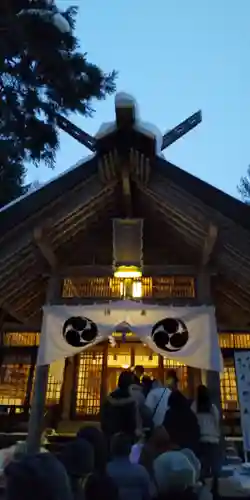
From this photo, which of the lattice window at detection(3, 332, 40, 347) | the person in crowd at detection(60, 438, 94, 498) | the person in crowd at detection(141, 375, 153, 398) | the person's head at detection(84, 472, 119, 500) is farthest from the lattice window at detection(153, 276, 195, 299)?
the person's head at detection(84, 472, 119, 500)

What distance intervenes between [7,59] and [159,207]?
5.89 meters

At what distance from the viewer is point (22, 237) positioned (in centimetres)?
693

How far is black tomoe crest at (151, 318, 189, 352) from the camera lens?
23.2ft

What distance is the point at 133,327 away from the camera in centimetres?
711

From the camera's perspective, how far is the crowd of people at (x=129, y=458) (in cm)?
186

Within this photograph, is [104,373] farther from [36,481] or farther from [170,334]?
[36,481]

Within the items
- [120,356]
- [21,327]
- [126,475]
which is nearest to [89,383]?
[120,356]

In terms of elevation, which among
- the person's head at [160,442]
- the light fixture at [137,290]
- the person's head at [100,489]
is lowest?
the person's head at [100,489]

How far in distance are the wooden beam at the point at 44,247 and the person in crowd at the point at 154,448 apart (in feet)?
11.6

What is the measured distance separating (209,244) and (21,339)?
5903 mm

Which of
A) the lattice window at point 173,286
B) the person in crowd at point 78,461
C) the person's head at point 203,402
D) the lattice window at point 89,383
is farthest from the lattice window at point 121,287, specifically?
the person in crowd at point 78,461

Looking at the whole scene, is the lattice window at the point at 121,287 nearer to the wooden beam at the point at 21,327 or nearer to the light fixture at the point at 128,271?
the light fixture at the point at 128,271

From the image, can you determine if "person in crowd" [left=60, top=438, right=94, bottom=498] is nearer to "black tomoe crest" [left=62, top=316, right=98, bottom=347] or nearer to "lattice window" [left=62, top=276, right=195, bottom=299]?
"black tomoe crest" [left=62, top=316, right=98, bottom=347]

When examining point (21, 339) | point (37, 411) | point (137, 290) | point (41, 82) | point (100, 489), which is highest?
point (41, 82)
